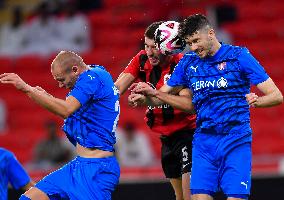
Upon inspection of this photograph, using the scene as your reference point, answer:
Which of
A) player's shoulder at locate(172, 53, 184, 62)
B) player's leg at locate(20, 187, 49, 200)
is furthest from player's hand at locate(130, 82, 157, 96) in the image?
player's leg at locate(20, 187, 49, 200)

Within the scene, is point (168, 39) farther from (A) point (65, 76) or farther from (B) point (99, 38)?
(B) point (99, 38)

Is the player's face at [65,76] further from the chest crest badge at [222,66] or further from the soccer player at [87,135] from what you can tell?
the chest crest badge at [222,66]

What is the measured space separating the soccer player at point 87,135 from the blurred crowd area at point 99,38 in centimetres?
630

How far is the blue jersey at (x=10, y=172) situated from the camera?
765 cm

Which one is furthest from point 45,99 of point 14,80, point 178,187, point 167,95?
point 178,187

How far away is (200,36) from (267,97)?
73cm

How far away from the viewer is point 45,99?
682 cm

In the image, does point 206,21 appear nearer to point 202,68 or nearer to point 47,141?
point 202,68

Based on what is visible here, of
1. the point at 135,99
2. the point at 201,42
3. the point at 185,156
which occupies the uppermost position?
the point at 201,42

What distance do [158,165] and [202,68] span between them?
3572mm

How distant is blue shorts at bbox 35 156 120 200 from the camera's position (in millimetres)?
7176

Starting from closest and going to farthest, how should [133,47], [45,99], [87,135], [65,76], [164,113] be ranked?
1. [45,99]
2. [65,76]
3. [87,135]
4. [164,113]
5. [133,47]

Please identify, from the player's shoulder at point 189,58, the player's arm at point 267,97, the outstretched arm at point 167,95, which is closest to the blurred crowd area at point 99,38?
the outstretched arm at point 167,95

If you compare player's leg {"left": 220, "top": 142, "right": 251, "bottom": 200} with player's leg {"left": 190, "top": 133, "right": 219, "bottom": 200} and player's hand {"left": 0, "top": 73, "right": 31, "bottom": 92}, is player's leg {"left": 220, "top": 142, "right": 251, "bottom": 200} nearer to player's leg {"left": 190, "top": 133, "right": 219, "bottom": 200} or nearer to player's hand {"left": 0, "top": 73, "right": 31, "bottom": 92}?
player's leg {"left": 190, "top": 133, "right": 219, "bottom": 200}
